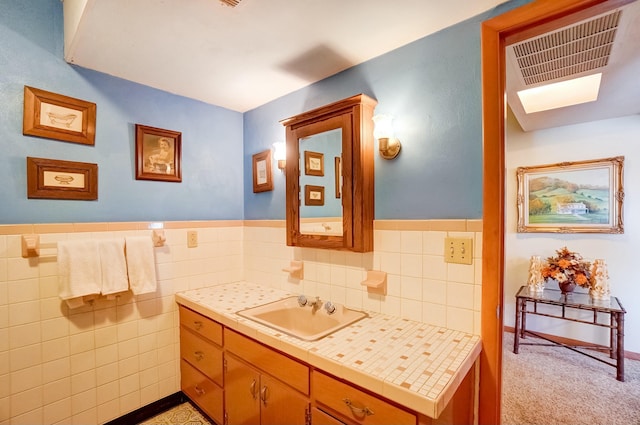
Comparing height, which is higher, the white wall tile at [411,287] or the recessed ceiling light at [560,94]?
the recessed ceiling light at [560,94]

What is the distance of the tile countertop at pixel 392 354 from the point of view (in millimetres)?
868

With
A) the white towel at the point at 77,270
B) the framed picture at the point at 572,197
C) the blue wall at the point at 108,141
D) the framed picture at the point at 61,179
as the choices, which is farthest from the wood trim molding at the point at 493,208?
the framed picture at the point at 572,197

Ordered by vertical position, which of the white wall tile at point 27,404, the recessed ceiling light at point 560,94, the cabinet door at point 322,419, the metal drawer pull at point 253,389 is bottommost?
the white wall tile at point 27,404

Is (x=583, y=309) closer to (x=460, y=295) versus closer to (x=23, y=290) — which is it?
(x=460, y=295)

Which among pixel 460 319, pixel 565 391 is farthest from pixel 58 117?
pixel 565 391

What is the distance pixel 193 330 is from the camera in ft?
6.10

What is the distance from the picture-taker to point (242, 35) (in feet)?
4.58

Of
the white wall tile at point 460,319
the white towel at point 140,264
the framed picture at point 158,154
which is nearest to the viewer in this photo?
the white wall tile at point 460,319

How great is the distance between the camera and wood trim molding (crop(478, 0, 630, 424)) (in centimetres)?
119

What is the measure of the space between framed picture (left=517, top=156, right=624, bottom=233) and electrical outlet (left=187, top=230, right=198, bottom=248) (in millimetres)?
3399

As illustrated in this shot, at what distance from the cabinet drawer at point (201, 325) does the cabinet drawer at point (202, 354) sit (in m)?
0.04

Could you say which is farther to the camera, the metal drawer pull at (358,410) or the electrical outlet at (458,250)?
the electrical outlet at (458,250)

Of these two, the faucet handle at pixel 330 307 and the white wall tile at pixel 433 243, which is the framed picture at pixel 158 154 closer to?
the faucet handle at pixel 330 307

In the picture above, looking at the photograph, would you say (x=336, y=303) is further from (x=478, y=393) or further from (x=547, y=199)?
(x=547, y=199)
